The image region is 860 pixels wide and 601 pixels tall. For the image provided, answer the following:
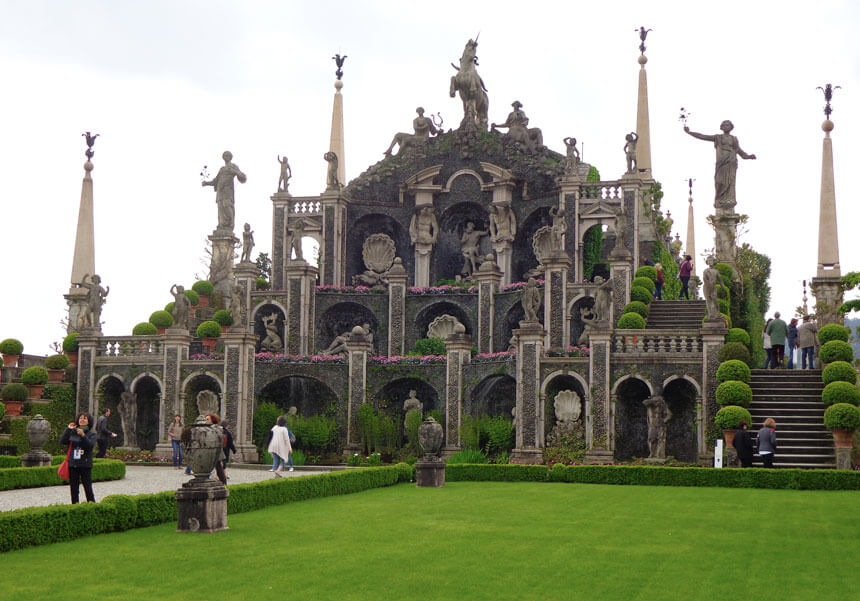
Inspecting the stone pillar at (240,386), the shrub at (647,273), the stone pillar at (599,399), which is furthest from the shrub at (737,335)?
the stone pillar at (240,386)

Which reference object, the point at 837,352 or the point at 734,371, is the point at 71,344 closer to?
the point at 734,371

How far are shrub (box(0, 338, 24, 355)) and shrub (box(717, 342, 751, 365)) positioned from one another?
26.2 meters

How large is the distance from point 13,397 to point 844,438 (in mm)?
28483

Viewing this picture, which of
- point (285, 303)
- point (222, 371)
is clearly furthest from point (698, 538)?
point (285, 303)

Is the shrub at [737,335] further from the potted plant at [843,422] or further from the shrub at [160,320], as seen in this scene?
the shrub at [160,320]

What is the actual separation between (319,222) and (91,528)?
3538 cm

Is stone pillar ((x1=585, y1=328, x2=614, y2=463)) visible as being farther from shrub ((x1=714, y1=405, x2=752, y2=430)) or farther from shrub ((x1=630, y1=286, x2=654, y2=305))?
shrub ((x1=630, y1=286, x2=654, y2=305))

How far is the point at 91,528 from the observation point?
16953 millimetres

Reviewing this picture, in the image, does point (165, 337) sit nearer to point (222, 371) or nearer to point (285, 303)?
point (222, 371)

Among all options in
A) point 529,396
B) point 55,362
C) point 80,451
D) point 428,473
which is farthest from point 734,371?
point 55,362

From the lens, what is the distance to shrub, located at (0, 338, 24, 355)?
42.0 m

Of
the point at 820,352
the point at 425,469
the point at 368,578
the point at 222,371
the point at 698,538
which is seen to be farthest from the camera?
the point at 222,371

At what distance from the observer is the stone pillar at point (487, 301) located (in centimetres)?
4575

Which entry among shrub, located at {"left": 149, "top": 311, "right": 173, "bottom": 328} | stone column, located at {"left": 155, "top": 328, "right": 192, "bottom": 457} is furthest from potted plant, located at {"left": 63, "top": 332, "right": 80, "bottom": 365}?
stone column, located at {"left": 155, "top": 328, "right": 192, "bottom": 457}
